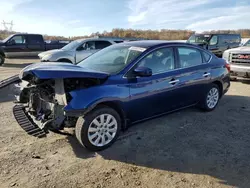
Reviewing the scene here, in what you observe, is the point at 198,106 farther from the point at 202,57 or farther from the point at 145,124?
the point at 145,124

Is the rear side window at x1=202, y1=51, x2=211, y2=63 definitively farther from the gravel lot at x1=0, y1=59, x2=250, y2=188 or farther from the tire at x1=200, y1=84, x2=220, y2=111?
the gravel lot at x1=0, y1=59, x2=250, y2=188

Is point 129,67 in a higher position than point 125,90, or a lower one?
higher

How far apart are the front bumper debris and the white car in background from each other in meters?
6.35

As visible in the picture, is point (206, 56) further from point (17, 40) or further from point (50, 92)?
point (17, 40)

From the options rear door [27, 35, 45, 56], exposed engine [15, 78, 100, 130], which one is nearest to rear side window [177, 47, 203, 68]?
exposed engine [15, 78, 100, 130]

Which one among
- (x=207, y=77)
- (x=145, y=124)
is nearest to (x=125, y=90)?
(x=145, y=124)

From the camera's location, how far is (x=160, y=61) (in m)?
4.30

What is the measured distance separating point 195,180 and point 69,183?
5.08 feet

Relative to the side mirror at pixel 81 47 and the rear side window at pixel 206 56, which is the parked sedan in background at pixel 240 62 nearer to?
the rear side window at pixel 206 56

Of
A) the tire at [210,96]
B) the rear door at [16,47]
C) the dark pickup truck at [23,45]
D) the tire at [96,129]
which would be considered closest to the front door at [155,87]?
the tire at [96,129]

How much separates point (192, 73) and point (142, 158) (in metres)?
2.22

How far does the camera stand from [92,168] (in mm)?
3184

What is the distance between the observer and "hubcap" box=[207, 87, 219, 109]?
539 centimetres

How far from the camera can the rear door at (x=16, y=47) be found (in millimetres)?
15715
